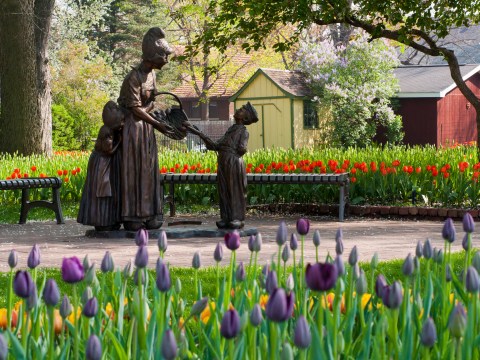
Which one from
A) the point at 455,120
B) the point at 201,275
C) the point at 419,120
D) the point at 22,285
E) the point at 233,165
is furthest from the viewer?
the point at 455,120

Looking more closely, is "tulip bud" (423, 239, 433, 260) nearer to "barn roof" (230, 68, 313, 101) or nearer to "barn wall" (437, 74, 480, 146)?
"barn wall" (437, 74, 480, 146)

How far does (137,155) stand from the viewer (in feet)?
36.1

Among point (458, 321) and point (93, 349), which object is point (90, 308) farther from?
point (458, 321)

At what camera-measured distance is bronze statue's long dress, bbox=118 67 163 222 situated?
1099 cm

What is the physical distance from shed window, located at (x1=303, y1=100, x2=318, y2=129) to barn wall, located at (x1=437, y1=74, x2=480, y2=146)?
14.9 ft

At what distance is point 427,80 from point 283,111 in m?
5.39

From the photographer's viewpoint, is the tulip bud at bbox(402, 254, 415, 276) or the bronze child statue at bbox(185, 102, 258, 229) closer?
the tulip bud at bbox(402, 254, 415, 276)

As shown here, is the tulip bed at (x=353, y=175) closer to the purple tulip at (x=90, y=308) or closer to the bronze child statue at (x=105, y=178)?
the bronze child statue at (x=105, y=178)

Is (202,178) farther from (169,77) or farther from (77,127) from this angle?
(169,77)

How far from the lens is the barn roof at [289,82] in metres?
36.0

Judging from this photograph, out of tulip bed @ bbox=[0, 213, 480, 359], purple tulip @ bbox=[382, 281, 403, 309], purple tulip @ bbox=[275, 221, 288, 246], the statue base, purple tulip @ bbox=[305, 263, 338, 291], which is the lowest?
the statue base

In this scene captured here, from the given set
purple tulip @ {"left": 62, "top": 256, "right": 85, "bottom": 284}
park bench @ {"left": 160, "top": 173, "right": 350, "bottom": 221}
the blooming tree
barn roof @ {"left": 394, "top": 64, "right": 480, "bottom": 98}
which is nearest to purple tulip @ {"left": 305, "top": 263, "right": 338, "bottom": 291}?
purple tulip @ {"left": 62, "top": 256, "right": 85, "bottom": 284}

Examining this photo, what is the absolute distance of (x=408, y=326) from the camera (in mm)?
2779

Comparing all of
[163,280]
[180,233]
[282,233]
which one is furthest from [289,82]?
[163,280]
